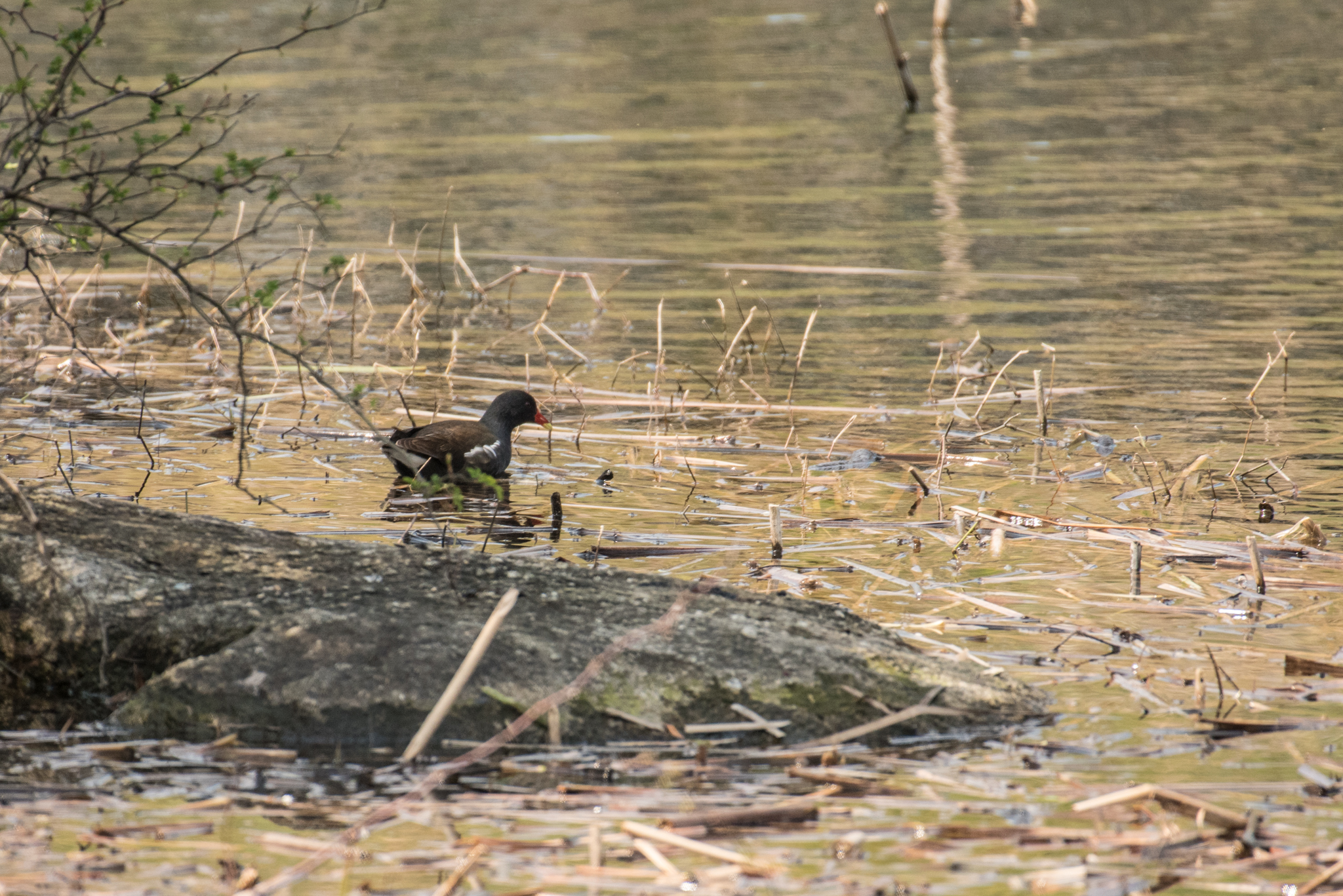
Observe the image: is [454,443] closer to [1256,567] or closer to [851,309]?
[1256,567]

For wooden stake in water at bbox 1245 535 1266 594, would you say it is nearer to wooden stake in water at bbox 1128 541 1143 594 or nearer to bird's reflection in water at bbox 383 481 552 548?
wooden stake in water at bbox 1128 541 1143 594

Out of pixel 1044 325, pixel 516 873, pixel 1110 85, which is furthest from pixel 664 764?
pixel 1110 85

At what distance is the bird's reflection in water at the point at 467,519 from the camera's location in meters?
8.24

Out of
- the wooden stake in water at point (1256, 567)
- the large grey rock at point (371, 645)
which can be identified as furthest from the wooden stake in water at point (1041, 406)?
the large grey rock at point (371, 645)

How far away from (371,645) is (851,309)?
9.43 m

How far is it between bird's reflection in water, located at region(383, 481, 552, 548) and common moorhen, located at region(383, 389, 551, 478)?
0.14 meters

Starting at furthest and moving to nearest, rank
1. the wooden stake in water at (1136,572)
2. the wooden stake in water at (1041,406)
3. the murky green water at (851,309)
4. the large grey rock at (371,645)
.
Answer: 1. the wooden stake in water at (1041,406)
2. the murky green water at (851,309)
3. the wooden stake in water at (1136,572)
4. the large grey rock at (371,645)

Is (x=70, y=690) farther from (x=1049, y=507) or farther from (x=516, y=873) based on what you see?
Answer: (x=1049, y=507)

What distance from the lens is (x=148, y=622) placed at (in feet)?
19.6

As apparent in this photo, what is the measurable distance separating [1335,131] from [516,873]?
70.9 ft

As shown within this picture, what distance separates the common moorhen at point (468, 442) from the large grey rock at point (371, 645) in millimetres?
2921

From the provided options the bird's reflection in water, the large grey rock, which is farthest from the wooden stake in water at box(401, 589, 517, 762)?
the bird's reflection in water

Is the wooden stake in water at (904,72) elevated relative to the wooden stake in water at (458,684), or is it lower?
elevated

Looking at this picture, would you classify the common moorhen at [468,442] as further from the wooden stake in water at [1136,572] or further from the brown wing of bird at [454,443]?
the wooden stake in water at [1136,572]
